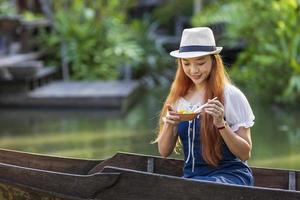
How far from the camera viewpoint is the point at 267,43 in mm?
11398

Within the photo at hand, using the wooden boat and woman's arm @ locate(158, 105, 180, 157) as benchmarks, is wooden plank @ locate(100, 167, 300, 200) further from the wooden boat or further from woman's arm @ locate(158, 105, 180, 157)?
woman's arm @ locate(158, 105, 180, 157)

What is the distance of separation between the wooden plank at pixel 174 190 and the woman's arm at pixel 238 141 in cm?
24

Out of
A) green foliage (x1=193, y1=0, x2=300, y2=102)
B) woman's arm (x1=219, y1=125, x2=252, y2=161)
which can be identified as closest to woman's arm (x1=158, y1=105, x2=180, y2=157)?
woman's arm (x1=219, y1=125, x2=252, y2=161)

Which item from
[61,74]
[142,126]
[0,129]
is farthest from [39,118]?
[61,74]

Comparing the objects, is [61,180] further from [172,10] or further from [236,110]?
[172,10]

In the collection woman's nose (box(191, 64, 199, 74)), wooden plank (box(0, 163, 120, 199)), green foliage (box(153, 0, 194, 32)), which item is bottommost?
wooden plank (box(0, 163, 120, 199))

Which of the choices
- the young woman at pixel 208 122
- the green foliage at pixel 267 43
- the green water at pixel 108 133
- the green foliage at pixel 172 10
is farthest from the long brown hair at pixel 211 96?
the green foliage at pixel 172 10

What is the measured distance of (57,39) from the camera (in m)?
13.8

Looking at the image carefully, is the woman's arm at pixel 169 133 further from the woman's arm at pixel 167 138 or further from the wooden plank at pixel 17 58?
the wooden plank at pixel 17 58

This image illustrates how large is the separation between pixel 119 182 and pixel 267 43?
314 inches

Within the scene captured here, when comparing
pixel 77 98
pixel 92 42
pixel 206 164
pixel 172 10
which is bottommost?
pixel 77 98

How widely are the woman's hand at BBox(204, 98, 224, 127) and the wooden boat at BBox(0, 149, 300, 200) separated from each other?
1.14 feet

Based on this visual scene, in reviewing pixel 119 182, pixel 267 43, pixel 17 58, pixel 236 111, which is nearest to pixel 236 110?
pixel 236 111

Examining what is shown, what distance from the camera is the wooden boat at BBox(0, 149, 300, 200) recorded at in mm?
3648
